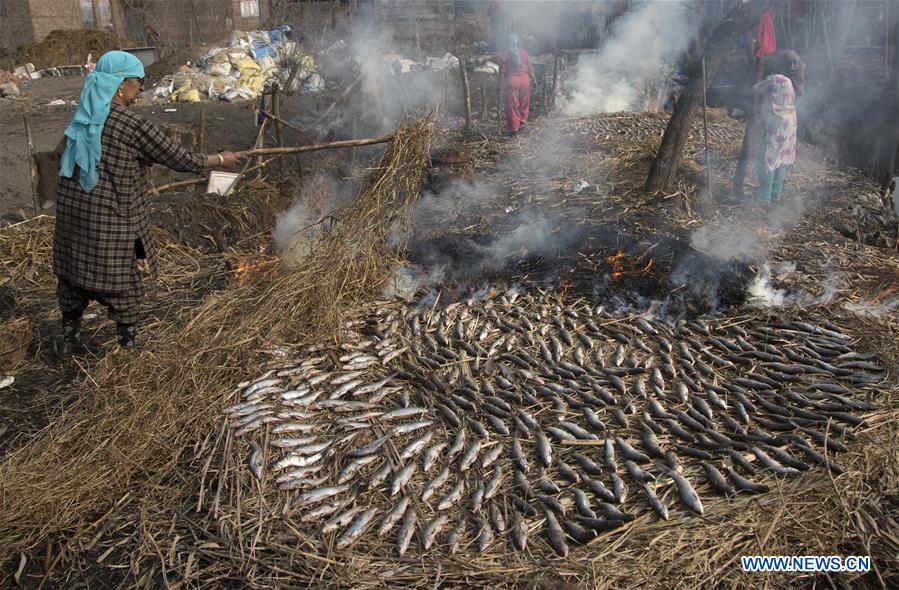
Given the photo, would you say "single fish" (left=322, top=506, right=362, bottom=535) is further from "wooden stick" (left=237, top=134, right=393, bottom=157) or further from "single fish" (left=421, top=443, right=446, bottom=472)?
"wooden stick" (left=237, top=134, right=393, bottom=157)

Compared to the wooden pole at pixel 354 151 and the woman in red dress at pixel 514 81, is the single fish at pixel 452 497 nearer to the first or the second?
the wooden pole at pixel 354 151

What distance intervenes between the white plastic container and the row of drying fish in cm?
459

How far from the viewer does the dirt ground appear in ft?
31.1

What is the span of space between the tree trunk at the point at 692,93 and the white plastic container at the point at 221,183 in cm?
611

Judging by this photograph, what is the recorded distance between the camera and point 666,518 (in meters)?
3.26

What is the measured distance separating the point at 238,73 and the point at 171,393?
15.9 meters

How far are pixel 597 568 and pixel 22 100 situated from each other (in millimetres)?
18728

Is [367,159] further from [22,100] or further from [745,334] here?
[22,100]

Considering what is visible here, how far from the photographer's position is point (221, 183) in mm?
8750

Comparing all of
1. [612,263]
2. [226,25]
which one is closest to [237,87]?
[226,25]

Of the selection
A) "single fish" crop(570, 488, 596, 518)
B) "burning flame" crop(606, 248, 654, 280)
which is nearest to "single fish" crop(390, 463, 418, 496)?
"single fish" crop(570, 488, 596, 518)

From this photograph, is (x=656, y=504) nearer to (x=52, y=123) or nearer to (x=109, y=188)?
(x=109, y=188)

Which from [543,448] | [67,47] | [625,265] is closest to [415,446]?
[543,448]

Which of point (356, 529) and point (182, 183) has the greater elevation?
point (182, 183)
